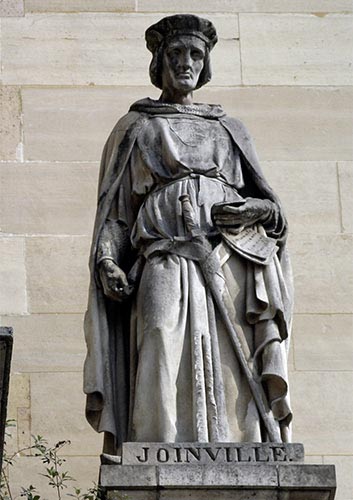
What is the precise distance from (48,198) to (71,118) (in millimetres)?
568

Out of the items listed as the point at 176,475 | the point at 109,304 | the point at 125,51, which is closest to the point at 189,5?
the point at 125,51

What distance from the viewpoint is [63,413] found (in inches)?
509

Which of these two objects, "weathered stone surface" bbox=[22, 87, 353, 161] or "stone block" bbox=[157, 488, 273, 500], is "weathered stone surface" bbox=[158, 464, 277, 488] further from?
"weathered stone surface" bbox=[22, 87, 353, 161]

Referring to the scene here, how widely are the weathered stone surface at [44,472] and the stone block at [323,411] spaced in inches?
45.8

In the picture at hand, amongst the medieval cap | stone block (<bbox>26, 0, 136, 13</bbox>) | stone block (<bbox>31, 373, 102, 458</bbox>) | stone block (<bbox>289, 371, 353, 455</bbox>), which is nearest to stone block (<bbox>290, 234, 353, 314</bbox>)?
stone block (<bbox>289, 371, 353, 455</bbox>)

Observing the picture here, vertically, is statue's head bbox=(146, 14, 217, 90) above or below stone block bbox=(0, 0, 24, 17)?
below

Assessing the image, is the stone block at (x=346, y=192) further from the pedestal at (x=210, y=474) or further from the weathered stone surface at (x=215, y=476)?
the weathered stone surface at (x=215, y=476)

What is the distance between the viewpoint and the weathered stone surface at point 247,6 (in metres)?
14.2

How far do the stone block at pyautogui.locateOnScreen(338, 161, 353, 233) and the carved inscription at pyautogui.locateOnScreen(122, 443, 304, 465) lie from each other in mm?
3290

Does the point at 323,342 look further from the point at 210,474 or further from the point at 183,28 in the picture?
the point at 210,474

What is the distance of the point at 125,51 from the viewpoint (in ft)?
46.3

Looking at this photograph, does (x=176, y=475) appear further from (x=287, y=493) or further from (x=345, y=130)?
(x=345, y=130)

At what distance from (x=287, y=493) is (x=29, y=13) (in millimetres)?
4669

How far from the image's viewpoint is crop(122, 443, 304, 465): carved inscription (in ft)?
34.6
